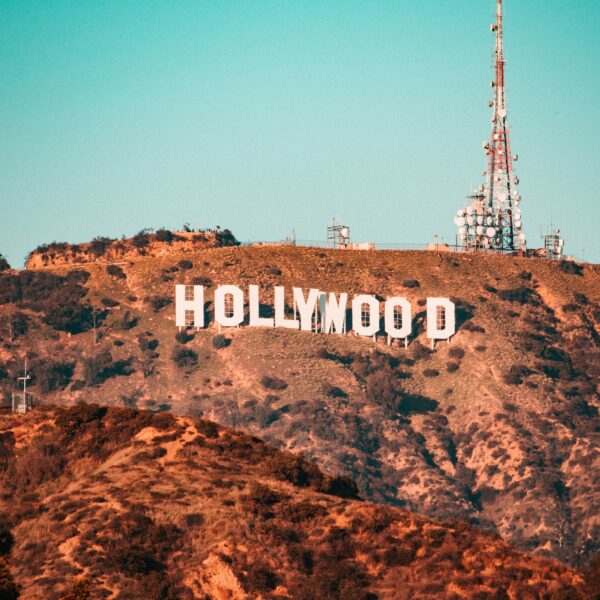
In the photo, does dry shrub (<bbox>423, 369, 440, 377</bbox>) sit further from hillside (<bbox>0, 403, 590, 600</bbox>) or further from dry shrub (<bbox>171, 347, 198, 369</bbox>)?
hillside (<bbox>0, 403, 590, 600</bbox>)

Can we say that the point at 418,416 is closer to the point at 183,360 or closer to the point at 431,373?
the point at 431,373

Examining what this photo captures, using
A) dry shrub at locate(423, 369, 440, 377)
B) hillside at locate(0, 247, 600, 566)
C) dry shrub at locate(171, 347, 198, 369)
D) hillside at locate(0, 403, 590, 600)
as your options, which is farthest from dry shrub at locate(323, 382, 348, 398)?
hillside at locate(0, 403, 590, 600)

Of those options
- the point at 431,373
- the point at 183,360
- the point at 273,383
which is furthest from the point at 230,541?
the point at 431,373

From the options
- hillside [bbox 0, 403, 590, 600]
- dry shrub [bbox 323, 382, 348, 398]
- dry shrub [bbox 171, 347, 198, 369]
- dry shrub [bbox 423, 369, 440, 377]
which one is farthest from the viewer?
dry shrub [bbox 171, 347, 198, 369]

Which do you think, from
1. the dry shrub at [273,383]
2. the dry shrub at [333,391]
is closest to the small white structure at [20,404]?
the dry shrub at [273,383]

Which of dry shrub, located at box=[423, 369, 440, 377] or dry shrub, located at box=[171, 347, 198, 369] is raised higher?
dry shrub, located at box=[171, 347, 198, 369]

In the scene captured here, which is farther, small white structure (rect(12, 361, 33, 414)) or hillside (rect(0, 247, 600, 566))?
hillside (rect(0, 247, 600, 566))

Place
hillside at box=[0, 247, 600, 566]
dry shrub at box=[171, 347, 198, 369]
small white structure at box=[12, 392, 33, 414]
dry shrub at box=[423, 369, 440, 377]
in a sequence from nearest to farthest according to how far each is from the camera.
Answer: small white structure at box=[12, 392, 33, 414] → hillside at box=[0, 247, 600, 566] → dry shrub at box=[423, 369, 440, 377] → dry shrub at box=[171, 347, 198, 369]

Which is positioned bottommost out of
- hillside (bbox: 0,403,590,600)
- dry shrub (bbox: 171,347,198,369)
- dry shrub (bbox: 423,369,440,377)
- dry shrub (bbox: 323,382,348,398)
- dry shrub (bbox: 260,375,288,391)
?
hillside (bbox: 0,403,590,600)

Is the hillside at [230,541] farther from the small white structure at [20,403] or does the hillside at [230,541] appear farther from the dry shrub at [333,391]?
the dry shrub at [333,391]
